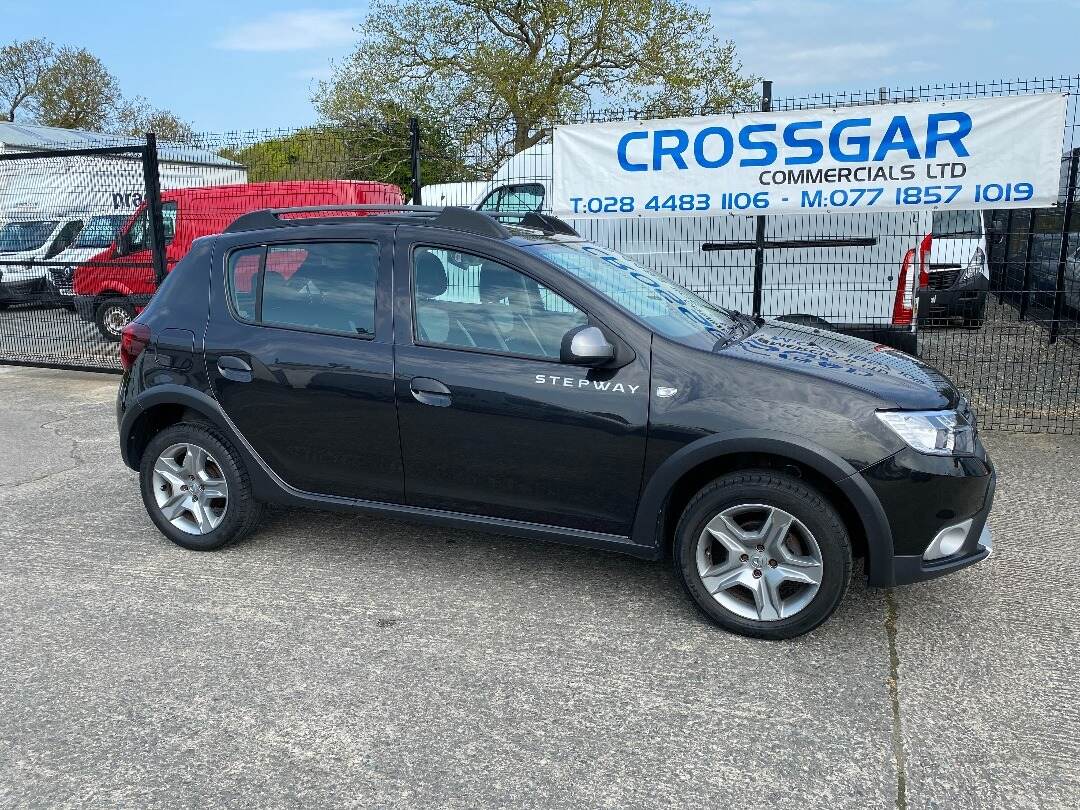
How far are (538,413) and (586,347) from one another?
14.6 inches

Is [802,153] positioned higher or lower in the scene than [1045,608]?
higher

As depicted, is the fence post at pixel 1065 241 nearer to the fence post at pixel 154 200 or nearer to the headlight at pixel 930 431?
the headlight at pixel 930 431

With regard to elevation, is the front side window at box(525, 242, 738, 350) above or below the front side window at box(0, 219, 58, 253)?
below

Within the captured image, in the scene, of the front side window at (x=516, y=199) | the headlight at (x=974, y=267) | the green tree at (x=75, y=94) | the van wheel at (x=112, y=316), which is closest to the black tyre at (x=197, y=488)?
the front side window at (x=516, y=199)

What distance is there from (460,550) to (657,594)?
3.53 feet

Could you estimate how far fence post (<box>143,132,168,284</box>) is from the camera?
902 centimetres

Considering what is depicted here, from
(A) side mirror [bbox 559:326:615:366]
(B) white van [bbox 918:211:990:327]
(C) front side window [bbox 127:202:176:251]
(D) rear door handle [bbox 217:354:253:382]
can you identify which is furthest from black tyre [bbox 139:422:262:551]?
(B) white van [bbox 918:211:990:327]

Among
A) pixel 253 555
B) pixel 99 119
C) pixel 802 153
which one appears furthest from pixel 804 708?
pixel 99 119

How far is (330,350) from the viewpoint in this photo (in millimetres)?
4078

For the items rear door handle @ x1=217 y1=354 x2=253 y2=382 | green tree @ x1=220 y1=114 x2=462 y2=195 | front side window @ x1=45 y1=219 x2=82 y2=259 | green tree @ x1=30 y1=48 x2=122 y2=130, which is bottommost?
rear door handle @ x1=217 y1=354 x2=253 y2=382

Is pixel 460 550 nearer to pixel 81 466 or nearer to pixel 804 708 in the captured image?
pixel 804 708

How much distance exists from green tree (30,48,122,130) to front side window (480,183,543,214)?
4220cm

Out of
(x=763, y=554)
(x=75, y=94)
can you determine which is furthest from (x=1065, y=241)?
(x=75, y=94)

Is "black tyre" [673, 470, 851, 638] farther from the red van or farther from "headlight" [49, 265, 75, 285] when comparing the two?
"headlight" [49, 265, 75, 285]
